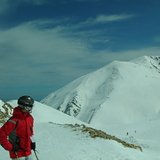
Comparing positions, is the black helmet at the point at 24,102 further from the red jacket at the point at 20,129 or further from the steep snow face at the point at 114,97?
the steep snow face at the point at 114,97

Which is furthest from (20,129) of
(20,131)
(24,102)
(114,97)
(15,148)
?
(114,97)

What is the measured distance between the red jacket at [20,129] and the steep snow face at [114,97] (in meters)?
90.8

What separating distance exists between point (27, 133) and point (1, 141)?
0.73 metres

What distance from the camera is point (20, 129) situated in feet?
18.7

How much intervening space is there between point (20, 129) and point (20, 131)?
6 cm

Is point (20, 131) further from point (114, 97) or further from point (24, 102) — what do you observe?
point (114, 97)

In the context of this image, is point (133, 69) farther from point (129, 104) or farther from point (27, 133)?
point (27, 133)

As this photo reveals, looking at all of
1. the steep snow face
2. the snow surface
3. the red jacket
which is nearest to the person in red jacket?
the red jacket

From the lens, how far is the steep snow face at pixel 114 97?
106 m

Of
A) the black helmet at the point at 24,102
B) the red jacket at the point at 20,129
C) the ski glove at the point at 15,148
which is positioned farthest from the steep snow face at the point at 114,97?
the black helmet at the point at 24,102

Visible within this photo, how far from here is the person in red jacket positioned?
18.2ft

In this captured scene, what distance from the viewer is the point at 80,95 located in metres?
144

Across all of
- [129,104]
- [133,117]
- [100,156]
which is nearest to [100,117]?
[133,117]

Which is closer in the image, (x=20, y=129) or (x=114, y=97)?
(x=20, y=129)
